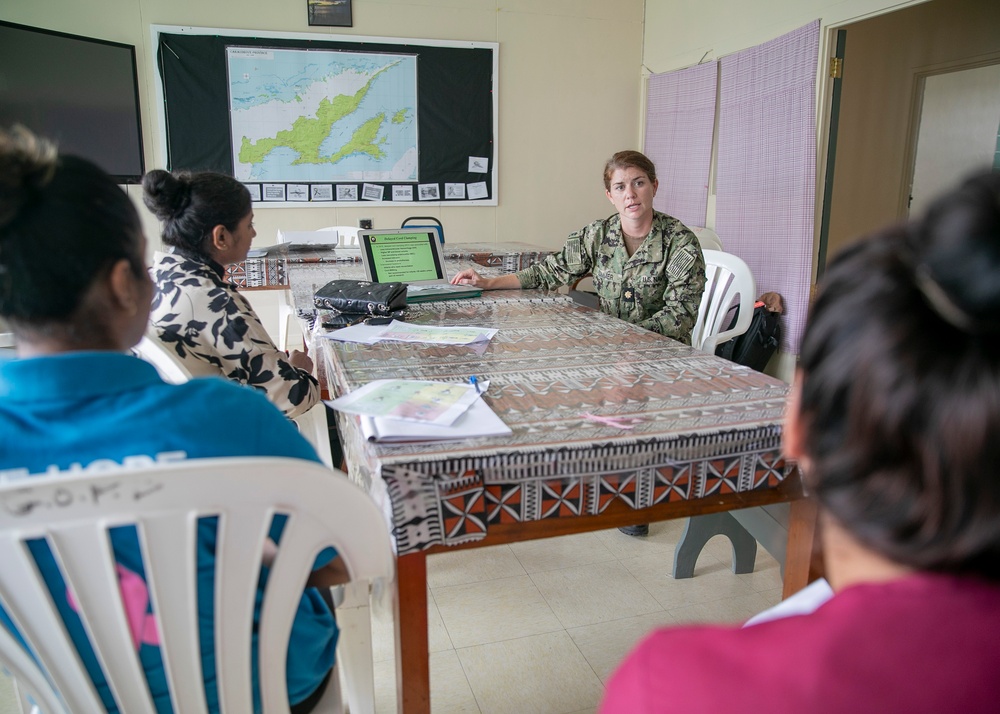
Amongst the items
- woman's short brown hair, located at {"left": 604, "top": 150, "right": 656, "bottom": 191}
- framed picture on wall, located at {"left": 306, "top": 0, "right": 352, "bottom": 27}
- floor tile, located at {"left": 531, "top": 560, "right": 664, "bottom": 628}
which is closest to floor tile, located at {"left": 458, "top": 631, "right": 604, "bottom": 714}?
floor tile, located at {"left": 531, "top": 560, "right": 664, "bottom": 628}

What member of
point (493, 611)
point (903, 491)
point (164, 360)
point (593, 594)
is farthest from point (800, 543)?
point (164, 360)

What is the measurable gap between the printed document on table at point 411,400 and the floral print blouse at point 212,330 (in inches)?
14.2

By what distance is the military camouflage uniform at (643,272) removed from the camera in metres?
2.32

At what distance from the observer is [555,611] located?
184cm

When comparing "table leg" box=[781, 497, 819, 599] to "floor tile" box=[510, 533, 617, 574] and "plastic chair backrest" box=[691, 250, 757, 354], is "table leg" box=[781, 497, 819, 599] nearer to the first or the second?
"floor tile" box=[510, 533, 617, 574]

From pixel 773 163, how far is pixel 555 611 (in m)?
2.92

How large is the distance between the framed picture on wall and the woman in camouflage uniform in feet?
9.45

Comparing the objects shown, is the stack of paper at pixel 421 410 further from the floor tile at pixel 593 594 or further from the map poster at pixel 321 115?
the map poster at pixel 321 115

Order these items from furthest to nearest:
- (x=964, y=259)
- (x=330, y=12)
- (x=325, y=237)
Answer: (x=330, y=12) < (x=325, y=237) < (x=964, y=259)

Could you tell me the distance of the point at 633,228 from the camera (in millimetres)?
2439

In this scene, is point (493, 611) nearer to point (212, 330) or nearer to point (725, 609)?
point (725, 609)

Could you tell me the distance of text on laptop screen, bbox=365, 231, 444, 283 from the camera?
234 cm

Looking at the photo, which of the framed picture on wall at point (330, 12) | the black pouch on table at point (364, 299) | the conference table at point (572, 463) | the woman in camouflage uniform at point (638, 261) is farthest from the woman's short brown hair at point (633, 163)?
the framed picture on wall at point (330, 12)

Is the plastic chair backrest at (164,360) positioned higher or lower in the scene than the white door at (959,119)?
lower
